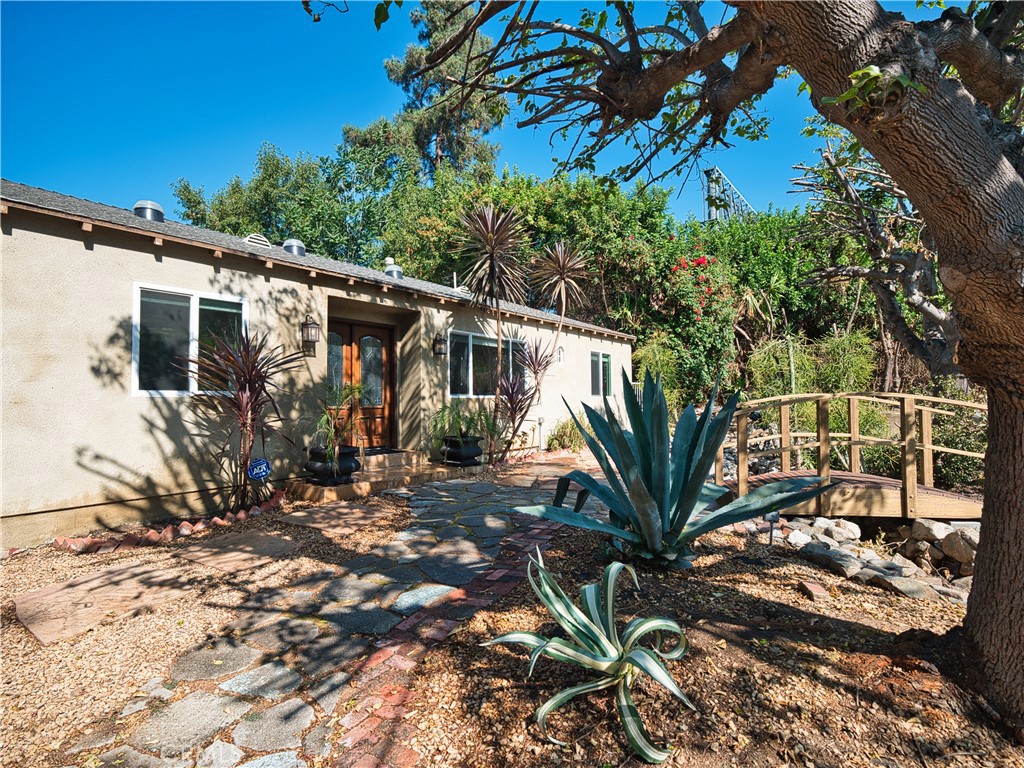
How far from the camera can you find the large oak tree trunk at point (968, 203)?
6.00 feet

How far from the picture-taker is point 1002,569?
211 cm

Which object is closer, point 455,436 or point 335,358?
point 335,358

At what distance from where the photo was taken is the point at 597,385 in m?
14.0

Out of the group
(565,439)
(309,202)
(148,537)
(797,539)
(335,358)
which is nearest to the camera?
(797,539)

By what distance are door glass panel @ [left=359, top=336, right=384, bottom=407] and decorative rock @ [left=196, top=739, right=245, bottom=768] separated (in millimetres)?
6625

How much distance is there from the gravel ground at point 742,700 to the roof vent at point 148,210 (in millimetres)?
7424

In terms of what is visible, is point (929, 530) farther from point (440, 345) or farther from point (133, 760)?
point (440, 345)

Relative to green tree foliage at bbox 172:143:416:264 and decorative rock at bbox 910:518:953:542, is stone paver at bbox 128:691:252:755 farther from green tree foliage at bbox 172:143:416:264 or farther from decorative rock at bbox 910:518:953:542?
green tree foliage at bbox 172:143:416:264

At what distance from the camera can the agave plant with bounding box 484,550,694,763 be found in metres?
1.83

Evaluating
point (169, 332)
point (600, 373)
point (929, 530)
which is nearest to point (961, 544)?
point (929, 530)

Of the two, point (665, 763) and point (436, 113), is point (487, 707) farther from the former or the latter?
point (436, 113)

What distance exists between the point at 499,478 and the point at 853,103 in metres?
6.92

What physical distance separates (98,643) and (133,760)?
4.30 ft

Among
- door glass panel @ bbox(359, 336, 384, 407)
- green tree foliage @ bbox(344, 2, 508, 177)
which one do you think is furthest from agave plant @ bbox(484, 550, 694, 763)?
green tree foliage @ bbox(344, 2, 508, 177)
